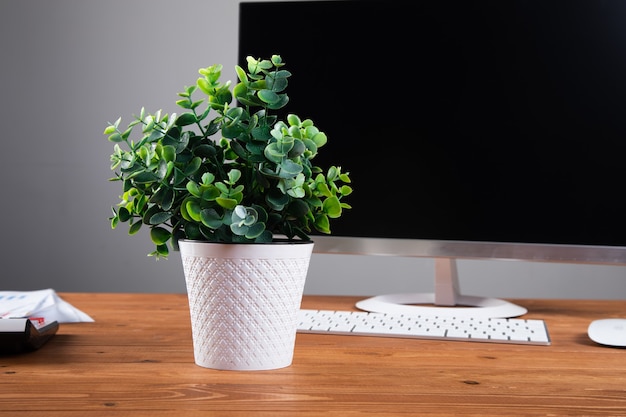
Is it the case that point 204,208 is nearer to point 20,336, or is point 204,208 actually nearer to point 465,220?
point 20,336

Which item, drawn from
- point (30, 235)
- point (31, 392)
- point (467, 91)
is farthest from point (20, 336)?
point (30, 235)

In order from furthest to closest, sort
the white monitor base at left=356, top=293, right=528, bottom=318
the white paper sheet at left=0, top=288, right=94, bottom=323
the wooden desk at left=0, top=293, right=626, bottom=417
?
the white monitor base at left=356, top=293, right=528, bottom=318 < the white paper sheet at left=0, top=288, right=94, bottom=323 < the wooden desk at left=0, top=293, right=626, bottom=417

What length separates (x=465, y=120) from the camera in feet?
3.77

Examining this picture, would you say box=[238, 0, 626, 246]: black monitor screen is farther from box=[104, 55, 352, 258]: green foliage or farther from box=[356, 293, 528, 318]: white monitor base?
box=[104, 55, 352, 258]: green foliage

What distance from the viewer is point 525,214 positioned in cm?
113

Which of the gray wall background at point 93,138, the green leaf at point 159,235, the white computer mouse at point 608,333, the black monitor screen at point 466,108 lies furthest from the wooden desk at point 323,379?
the gray wall background at point 93,138

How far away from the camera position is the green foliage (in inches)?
29.0

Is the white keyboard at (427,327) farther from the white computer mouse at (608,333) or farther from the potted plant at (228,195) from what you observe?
the potted plant at (228,195)

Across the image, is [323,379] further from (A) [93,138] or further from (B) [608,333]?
(A) [93,138]

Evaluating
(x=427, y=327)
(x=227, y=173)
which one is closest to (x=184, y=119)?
(x=227, y=173)

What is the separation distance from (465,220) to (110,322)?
534 mm

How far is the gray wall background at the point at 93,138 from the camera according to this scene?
2.57m

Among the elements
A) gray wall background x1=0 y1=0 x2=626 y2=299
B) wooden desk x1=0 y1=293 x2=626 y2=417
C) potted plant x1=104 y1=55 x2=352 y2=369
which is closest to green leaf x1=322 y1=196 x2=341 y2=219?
potted plant x1=104 y1=55 x2=352 y2=369

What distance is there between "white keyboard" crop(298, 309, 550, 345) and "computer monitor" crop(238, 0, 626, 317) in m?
0.08
